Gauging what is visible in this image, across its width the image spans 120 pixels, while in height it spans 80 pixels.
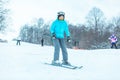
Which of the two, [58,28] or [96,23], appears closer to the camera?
[58,28]

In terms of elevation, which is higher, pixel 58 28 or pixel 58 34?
pixel 58 28

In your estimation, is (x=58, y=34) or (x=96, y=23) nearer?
(x=58, y=34)

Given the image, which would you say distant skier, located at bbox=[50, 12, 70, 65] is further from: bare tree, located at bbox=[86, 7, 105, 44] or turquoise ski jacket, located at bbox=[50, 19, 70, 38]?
bare tree, located at bbox=[86, 7, 105, 44]

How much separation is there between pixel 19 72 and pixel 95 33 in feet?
237

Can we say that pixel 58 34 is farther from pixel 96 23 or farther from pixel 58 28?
pixel 96 23

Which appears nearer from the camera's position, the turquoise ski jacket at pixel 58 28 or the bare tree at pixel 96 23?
the turquoise ski jacket at pixel 58 28

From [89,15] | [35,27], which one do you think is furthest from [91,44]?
[35,27]

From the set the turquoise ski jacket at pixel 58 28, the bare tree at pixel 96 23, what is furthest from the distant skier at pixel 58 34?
the bare tree at pixel 96 23

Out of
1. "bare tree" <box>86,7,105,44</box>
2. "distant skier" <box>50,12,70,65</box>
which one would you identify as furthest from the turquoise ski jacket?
"bare tree" <box>86,7,105,44</box>

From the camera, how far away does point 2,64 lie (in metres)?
9.34

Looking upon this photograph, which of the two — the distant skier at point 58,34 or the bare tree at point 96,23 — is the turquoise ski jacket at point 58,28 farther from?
the bare tree at point 96,23

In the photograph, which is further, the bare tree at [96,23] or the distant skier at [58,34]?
the bare tree at [96,23]

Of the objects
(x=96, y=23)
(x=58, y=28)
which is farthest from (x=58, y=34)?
(x=96, y=23)

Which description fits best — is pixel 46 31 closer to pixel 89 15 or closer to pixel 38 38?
pixel 38 38
